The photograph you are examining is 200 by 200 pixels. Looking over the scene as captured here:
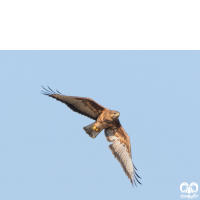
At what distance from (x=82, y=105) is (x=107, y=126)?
1.16 metres

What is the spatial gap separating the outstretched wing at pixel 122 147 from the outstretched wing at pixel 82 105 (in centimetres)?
90

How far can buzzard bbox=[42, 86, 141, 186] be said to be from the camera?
11.1 m

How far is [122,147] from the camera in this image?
1182 cm

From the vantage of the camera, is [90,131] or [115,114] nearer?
[115,114]

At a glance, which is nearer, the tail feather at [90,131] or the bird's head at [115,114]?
the bird's head at [115,114]

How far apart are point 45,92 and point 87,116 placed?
1.71 m

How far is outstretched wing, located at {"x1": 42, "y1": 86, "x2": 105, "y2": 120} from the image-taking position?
11.1 m

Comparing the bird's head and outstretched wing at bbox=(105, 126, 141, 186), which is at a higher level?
the bird's head

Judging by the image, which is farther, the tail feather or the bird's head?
the tail feather

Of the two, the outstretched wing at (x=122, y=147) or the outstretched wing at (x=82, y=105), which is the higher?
the outstretched wing at (x=82, y=105)

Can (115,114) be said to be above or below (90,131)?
above

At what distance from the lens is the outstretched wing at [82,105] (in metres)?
11.1

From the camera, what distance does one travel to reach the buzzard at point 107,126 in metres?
11.1

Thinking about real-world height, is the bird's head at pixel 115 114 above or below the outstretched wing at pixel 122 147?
above
